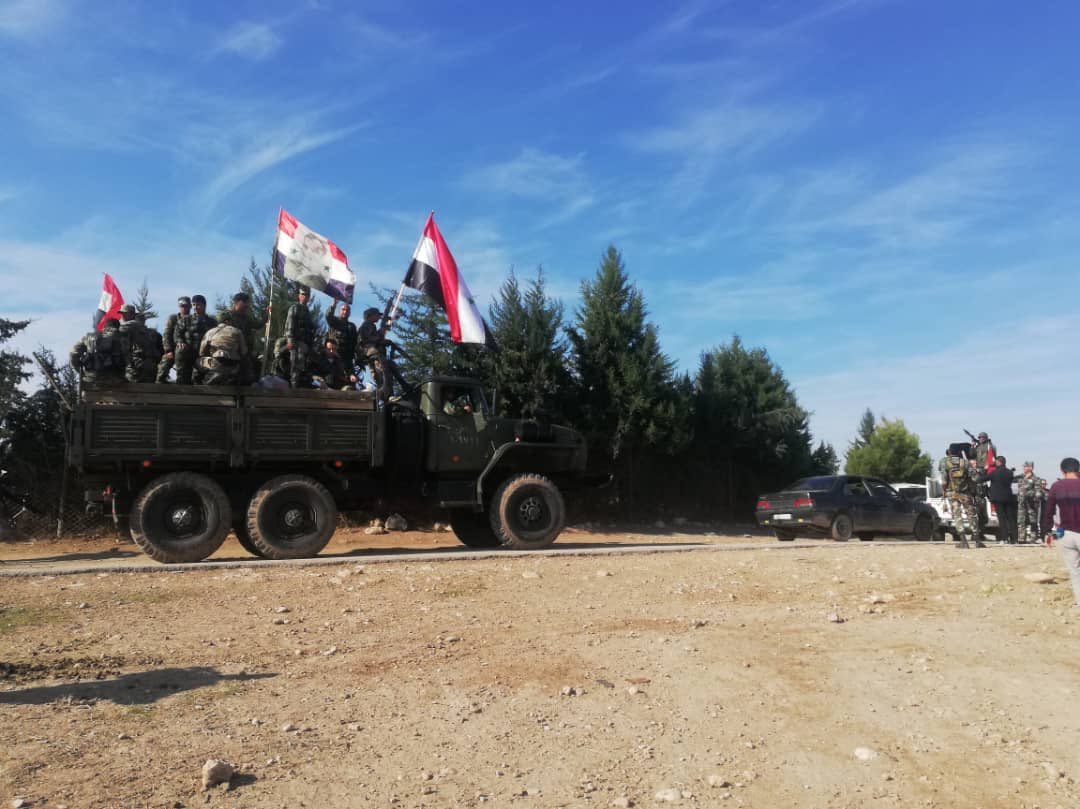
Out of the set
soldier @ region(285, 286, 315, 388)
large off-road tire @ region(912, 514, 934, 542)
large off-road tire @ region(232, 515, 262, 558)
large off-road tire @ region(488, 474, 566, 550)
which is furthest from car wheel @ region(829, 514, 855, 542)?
large off-road tire @ region(232, 515, 262, 558)

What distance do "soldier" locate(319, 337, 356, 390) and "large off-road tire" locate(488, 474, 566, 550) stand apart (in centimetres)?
281

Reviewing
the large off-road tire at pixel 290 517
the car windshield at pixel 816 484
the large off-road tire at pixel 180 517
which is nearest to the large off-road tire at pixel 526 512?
the large off-road tire at pixel 290 517

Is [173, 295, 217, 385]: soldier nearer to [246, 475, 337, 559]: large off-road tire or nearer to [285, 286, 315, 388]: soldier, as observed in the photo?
[285, 286, 315, 388]: soldier

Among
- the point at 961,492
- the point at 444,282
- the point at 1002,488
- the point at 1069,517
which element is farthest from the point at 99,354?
the point at 1002,488

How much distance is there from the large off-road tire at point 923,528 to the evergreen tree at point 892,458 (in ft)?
69.4

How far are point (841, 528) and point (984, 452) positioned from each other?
126 inches

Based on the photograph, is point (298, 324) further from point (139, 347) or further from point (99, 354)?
point (99, 354)

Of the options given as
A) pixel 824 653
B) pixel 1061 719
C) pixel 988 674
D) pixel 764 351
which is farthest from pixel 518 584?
pixel 764 351

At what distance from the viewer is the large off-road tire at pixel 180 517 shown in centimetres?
1120

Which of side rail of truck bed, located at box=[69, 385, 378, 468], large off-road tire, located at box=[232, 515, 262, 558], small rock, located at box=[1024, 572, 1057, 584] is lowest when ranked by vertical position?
small rock, located at box=[1024, 572, 1057, 584]

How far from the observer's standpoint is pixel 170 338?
12.2 metres

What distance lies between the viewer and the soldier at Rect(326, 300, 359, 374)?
1384 centimetres

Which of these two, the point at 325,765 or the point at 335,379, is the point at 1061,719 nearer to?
the point at 325,765

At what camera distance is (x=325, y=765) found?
455 cm
